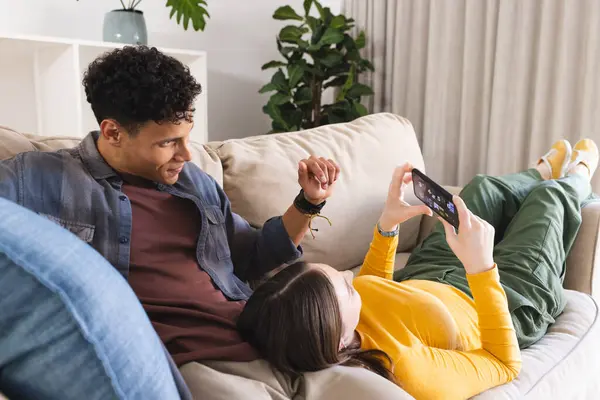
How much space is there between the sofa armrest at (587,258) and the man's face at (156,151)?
47.2 inches

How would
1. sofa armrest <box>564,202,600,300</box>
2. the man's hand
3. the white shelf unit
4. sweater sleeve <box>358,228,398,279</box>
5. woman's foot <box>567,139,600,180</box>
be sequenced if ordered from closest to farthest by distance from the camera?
the man's hand, sweater sleeve <box>358,228,398,279</box>, sofa armrest <box>564,202,600,300</box>, woman's foot <box>567,139,600,180</box>, the white shelf unit

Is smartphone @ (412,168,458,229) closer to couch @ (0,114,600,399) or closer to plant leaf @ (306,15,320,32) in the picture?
couch @ (0,114,600,399)

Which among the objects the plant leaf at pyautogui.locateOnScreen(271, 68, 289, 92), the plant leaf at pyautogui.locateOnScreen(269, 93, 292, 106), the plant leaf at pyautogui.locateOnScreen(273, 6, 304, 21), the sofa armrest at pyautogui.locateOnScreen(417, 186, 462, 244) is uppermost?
the plant leaf at pyautogui.locateOnScreen(273, 6, 304, 21)

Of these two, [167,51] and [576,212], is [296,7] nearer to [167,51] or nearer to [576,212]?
[167,51]

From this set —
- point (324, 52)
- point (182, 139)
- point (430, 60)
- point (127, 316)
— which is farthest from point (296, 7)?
point (127, 316)

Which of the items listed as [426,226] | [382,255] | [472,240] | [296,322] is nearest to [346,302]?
[296,322]

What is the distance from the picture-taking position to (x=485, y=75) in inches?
99.3

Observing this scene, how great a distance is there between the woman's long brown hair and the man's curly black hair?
365 mm

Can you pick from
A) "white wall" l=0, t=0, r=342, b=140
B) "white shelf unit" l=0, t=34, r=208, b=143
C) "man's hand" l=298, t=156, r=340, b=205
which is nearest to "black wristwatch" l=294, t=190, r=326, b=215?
"man's hand" l=298, t=156, r=340, b=205

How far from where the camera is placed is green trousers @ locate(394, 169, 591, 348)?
4.69 feet

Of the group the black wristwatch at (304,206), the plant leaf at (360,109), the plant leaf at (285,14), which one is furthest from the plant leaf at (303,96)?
the black wristwatch at (304,206)

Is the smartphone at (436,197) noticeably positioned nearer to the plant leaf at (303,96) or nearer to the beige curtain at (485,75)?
the beige curtain at (485,75)

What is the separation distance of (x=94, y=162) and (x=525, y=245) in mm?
1124

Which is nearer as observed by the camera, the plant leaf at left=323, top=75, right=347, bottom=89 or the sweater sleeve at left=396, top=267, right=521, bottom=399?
the sweater sleeve at left=396, top=267, right=521, bottom=399
